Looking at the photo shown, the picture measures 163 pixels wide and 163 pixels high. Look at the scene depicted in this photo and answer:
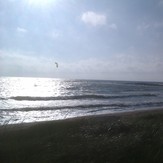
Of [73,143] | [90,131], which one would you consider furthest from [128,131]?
[73,143]

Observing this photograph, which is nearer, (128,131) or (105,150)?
(105,150)

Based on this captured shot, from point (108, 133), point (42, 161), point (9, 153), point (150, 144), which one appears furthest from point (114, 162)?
point (108, 133)

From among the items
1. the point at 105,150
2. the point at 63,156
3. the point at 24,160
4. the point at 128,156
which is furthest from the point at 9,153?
the point at 128,156

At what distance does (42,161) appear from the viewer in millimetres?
6367

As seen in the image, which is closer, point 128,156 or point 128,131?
point 128,156

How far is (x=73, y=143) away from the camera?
8.52 metres

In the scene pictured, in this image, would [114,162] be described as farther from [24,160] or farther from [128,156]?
[24,160]

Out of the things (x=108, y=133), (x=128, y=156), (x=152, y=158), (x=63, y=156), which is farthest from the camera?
(x=108, y=133)

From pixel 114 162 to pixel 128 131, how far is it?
5.25 metres

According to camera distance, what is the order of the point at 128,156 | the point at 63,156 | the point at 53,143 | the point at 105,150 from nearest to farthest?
1. the point at 128,156
2. the point at 63,156
3. the point at 105,150
4. the point at 53,143

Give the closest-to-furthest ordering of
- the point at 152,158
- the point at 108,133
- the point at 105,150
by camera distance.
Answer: the point at 152,158 < the point at 105,150 < the point at 108,133

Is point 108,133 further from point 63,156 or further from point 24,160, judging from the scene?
point 24,160

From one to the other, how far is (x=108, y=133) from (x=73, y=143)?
282cm

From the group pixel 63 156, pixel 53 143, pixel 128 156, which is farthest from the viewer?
pixel 53 143
